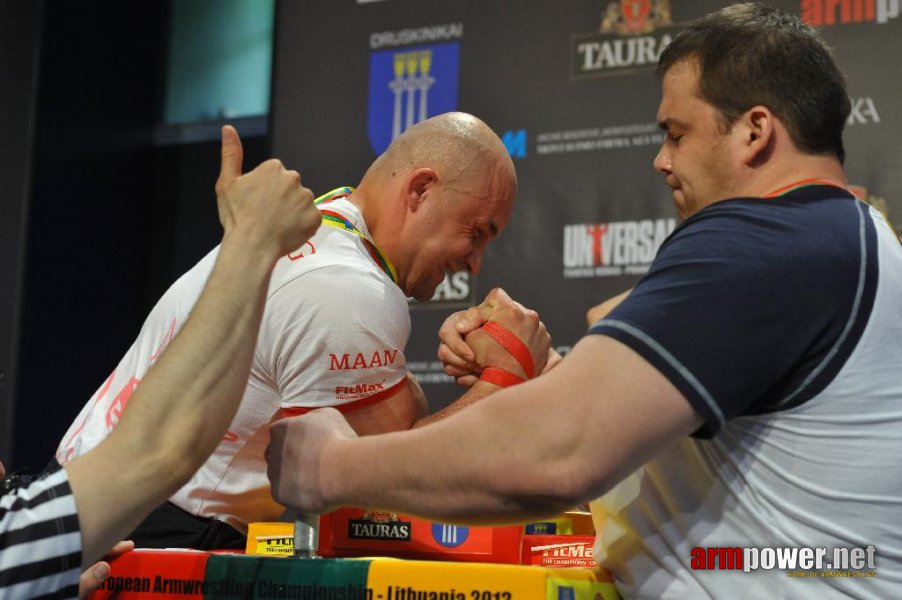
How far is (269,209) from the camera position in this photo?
3.99ft

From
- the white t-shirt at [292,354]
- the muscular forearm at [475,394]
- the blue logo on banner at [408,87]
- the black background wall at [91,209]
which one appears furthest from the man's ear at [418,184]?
the black background wall at [91,209]

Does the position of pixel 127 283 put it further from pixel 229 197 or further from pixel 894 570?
pixel 894 570

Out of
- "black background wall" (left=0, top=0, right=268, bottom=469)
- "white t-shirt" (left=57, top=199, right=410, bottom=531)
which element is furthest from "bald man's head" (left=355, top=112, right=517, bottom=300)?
"black background wall" (left=0, top=0, right=268, bottom=469)

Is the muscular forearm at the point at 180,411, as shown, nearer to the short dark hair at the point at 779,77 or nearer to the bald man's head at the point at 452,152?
the short dark hair at the point at 779,77

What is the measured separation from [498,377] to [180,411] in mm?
713

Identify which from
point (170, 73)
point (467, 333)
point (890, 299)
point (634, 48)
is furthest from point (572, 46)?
point (890, 299)

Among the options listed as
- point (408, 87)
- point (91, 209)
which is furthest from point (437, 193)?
point (91, 209)

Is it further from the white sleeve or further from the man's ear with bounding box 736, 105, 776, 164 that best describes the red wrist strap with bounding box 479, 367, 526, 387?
the man's ear with bounding box 736, 105, 776, 164

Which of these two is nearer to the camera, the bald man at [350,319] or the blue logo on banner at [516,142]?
the bald man at [350,319]

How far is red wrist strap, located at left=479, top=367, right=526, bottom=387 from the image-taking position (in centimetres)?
172

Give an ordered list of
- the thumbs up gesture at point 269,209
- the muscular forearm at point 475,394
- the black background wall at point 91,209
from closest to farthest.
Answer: the thumbs up gesture at point 269,209 → the muscular forearm at point 475,394 → the black background wall at point 91,209

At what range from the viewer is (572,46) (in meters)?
3.18

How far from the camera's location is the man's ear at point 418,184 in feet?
7.03

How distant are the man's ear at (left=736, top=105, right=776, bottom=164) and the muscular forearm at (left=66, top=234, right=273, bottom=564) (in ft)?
1.83
